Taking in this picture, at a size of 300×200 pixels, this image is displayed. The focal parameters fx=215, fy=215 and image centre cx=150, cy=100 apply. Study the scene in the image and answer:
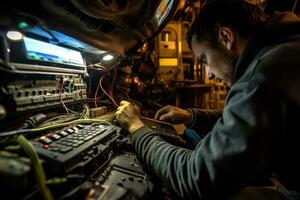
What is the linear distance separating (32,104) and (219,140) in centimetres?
62

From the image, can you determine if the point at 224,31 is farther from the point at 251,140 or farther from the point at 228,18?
the point at 251,140

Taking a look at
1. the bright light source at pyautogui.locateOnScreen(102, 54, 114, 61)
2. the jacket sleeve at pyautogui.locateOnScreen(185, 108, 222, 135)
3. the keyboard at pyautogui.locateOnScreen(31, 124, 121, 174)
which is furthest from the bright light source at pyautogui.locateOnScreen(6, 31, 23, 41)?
the jacket sleeve at pyautogui.locateOnScreen(185, 108, 222, 135)

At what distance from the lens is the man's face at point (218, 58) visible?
3.15ft

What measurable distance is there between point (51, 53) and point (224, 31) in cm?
73

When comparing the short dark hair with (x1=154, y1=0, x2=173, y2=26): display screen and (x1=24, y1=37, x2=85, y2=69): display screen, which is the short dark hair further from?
(x1=24, y1=37, x2=85, y2=69): display screen

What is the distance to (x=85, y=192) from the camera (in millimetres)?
494

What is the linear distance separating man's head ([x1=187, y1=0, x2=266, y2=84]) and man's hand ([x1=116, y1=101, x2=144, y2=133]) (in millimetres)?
448

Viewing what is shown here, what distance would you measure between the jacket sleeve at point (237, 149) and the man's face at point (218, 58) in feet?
1.12

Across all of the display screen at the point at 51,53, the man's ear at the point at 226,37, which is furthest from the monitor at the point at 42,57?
the man's ear at the point at 226,37

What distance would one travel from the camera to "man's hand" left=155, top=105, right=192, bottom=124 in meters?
1.36

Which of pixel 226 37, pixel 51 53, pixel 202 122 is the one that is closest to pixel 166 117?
pixel 202 122

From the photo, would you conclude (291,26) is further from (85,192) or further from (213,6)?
(85,192)

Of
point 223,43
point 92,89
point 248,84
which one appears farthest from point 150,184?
point 92,89

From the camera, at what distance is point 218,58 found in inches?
39.1
